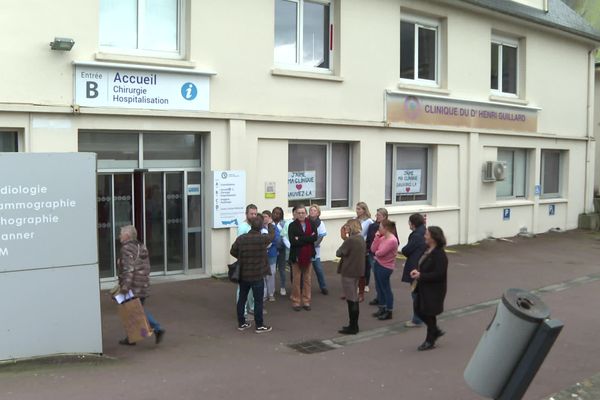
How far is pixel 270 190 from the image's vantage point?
39.5ft

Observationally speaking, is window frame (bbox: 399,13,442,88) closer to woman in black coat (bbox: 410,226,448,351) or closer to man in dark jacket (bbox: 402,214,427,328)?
man in dark jacket (bbox: 402,214,427,328)

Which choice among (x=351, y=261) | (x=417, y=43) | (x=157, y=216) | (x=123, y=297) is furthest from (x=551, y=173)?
(x=123, y=297)

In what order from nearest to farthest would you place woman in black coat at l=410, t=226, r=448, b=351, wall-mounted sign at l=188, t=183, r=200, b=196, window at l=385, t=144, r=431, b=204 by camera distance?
woman in black coat at l=410, t=226, r=448, b=351, wall-mounted sign at l=188, t=183, r=200, b=196, window at l=385, t=144, r=431, b=204

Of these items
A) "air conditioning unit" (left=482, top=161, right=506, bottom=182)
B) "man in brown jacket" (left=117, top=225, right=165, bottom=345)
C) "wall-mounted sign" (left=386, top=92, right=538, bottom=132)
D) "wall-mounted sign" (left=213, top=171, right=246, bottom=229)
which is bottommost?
"man in brown jacket" (left=117, top=225, right=165, bottom=345)

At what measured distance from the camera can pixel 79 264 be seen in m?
6.48

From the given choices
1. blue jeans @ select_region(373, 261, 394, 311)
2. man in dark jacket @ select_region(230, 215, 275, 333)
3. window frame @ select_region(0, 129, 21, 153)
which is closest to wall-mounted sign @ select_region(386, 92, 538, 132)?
blue jeans @ select_region(373, 261, 394, 311)

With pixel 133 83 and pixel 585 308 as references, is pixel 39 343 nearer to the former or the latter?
pixel 133 83

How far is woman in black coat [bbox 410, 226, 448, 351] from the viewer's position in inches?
275

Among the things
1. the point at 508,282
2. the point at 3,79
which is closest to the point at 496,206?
the point at 508,282

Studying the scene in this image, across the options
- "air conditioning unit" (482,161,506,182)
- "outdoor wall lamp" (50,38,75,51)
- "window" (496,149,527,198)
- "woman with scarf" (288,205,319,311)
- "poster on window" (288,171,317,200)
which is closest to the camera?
"woman with scarf" (288,205,319,311)

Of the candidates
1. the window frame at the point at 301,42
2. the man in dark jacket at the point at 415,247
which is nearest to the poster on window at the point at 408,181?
the window frame at the point at 301,42

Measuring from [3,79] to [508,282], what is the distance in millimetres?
9543

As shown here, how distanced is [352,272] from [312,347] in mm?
1102

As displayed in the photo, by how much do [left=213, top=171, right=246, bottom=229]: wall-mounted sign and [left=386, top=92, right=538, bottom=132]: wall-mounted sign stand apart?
440cm
